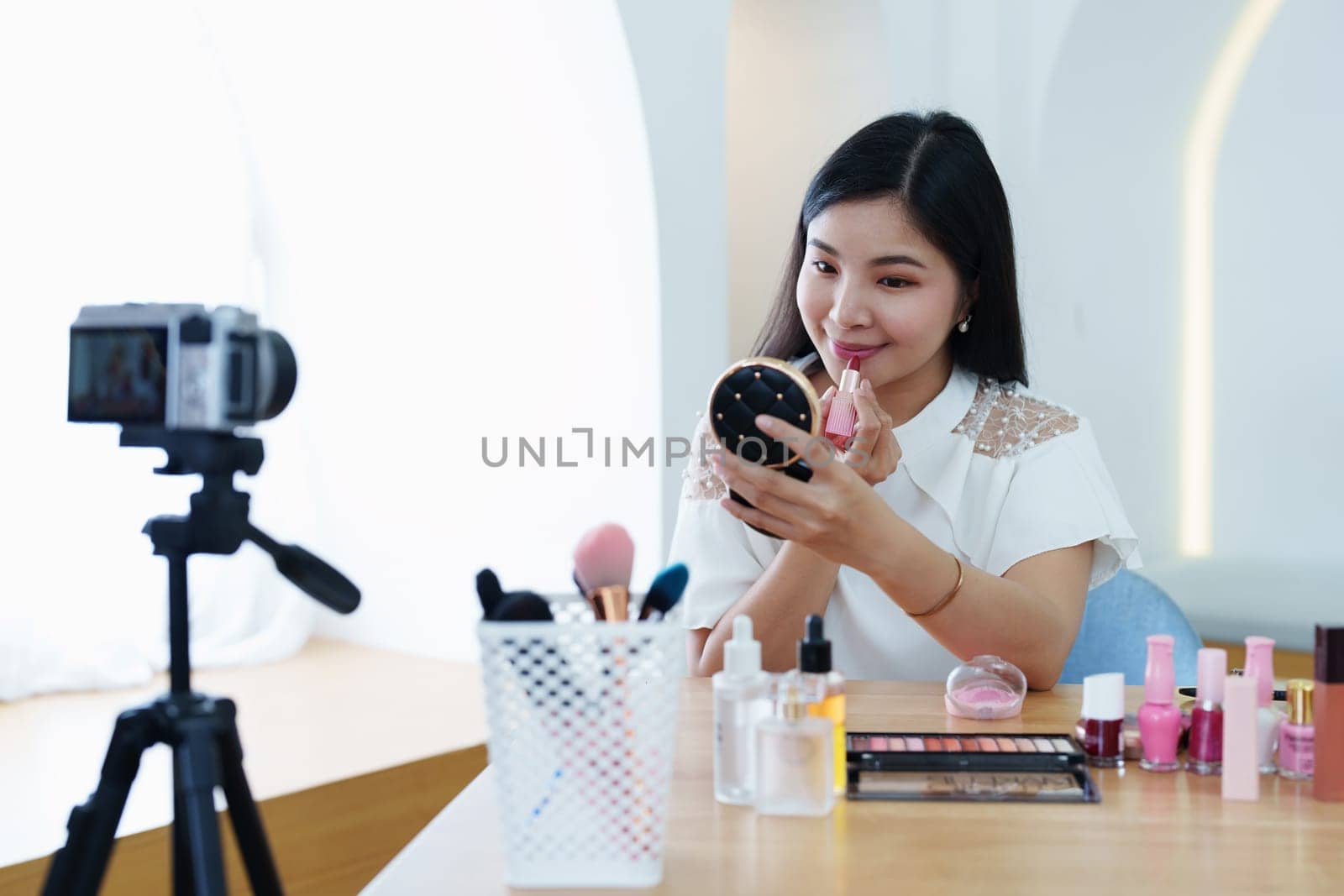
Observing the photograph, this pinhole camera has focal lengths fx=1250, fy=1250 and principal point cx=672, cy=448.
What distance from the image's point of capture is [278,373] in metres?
0.70

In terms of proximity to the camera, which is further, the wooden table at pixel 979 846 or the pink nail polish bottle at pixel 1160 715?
the pink nail polish bottle at pixel 1160 715

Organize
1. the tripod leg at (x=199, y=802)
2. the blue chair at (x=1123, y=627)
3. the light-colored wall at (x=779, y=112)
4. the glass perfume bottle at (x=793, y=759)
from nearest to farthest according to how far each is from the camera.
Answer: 1. the tripod leg at (x=199, y=802)
2. the glass perfume bottle at (x=793, y=759)
3. the blue chair at (x=1123, y=627)
4. the light-colored wall at (x=779, y=112)

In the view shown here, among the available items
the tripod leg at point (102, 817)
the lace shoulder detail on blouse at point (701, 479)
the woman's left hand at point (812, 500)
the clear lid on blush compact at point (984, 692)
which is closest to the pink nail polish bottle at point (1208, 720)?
the clear lid on blush compact at point (984, 692)

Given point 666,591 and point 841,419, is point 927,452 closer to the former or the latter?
point 841,419

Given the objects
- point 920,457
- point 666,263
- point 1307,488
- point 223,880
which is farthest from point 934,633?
point 1307,488

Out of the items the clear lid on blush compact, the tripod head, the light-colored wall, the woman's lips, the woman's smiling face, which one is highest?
the light-colored wall

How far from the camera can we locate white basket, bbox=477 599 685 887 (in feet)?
2.20

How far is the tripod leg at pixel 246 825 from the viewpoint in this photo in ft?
2.33

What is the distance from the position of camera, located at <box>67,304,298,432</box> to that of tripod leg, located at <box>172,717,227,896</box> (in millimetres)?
165

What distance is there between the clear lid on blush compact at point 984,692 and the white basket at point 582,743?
401 millimetres

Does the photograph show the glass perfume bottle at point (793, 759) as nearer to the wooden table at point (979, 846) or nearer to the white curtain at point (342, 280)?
the wooden table at point (979, 846)

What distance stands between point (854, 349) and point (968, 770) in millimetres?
534

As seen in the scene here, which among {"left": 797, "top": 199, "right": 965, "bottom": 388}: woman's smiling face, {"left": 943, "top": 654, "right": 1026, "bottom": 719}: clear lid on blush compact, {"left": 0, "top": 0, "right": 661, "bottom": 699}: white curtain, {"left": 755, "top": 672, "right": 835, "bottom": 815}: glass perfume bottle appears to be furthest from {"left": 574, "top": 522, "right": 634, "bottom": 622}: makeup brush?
{"left": 0, "top": 0, "right": 661, "bottom": 699}: white curtain

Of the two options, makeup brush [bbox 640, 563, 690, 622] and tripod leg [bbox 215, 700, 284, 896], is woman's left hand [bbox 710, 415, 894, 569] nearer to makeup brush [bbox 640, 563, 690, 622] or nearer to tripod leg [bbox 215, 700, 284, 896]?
makeup brush [bbox 640, 563, 690, 622]
